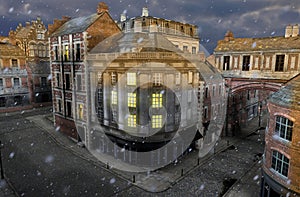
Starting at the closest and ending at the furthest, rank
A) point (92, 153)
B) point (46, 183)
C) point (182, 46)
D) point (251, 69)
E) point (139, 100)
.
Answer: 1. point (46, 183)
2. point (139, 100)
3. point (92, 153)
4. point (251, 69)
5. point (182, 46)

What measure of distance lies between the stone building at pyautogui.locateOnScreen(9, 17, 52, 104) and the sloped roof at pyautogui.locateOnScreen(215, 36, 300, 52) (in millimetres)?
33226

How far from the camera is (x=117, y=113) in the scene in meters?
21.9

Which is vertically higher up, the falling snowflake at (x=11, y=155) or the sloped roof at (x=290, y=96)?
the sloped roof at (x=290, y=96)

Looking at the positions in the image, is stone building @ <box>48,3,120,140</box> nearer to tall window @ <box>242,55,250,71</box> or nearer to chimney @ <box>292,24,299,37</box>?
tall window @ <box>242,55,250,71</box>

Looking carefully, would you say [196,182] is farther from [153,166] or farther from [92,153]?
[92,153]

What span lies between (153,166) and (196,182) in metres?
4.78

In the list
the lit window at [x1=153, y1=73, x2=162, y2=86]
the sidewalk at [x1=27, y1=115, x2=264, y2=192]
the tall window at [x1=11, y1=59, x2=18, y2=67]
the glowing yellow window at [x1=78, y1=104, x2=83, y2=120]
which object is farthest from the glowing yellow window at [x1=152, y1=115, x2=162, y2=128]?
the tall window at [x1=11, y1=59, x2=18, y2=67]

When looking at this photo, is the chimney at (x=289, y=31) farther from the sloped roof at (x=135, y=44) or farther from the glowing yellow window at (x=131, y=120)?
the glowing yellow window at (x=131, y=120)

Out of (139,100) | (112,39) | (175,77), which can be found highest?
(112,39)

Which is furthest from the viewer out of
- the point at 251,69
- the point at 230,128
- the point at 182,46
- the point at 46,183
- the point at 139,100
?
the point at 182,46

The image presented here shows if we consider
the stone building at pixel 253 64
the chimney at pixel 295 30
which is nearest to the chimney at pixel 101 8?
the stone building at pixel 253 64


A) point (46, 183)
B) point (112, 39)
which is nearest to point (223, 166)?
point (46, 183)
